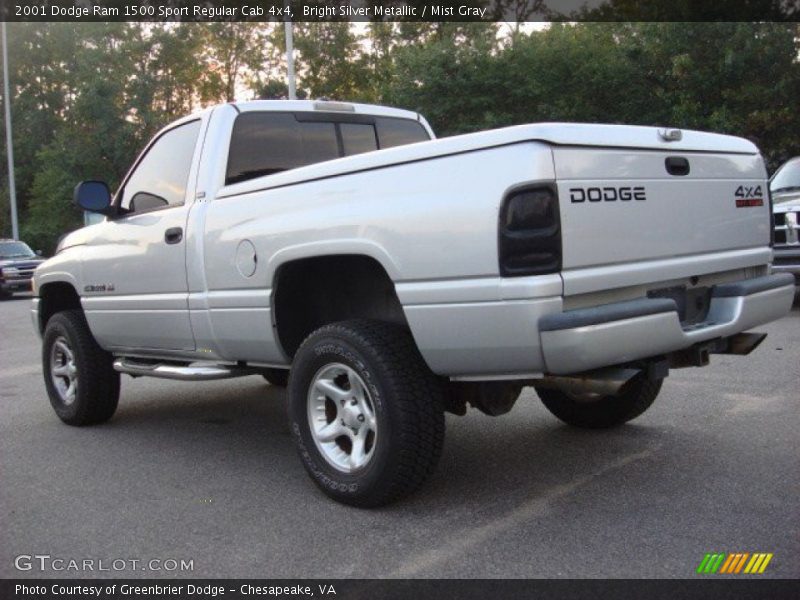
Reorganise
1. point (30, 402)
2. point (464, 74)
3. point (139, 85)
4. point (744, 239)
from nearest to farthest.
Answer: point (744, 239)
point (30, 402)
point (464, 74)
point (139, 85)

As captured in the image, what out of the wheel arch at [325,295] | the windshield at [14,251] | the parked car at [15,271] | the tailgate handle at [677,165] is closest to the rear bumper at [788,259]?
the tailgate handle at [677,165]

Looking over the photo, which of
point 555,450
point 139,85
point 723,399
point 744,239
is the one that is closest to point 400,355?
point 555,450

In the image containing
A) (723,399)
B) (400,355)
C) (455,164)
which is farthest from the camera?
(723,399)

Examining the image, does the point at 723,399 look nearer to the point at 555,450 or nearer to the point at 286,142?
the point at 555,450

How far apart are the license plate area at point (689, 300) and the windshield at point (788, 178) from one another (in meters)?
7.22

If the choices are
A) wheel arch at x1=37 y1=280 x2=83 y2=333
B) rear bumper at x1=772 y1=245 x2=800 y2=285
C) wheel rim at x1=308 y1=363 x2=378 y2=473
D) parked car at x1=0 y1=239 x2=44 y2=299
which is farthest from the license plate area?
parked car at x1=0 y1=239 x2=44 y2=299

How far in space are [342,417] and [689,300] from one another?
5.46 feet

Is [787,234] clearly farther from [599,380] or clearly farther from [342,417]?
[342,417]

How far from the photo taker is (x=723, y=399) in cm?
564

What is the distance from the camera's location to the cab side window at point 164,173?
4922 mm

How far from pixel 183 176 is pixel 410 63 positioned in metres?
17.8

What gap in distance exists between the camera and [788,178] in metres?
10.5

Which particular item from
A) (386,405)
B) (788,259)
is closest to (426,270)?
(386,405)

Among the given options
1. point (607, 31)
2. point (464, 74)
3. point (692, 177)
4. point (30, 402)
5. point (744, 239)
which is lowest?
point (30, 402)
